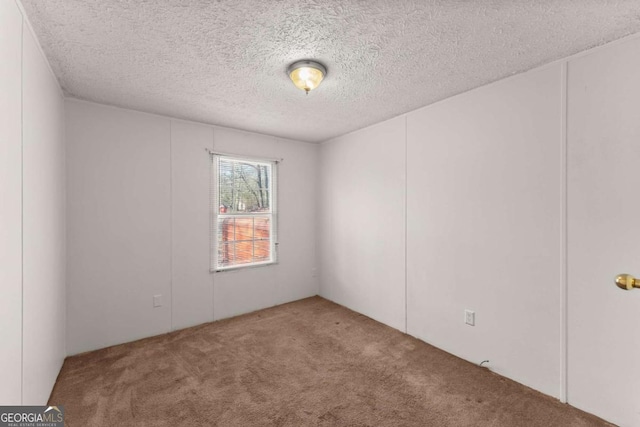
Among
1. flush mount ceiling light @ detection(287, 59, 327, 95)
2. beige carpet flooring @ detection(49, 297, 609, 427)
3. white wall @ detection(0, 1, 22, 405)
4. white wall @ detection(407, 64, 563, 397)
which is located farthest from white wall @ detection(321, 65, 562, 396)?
white wall @ detection(0, 1, 22, 405)

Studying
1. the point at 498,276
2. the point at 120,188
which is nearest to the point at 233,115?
the point at 120,188

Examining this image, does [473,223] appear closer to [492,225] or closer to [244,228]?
[492,225]

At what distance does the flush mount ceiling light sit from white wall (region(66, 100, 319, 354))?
1.80 m

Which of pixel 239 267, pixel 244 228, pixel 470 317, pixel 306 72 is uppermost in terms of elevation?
pixel 306 72

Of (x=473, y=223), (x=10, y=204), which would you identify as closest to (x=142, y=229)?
(x=10, y=204)

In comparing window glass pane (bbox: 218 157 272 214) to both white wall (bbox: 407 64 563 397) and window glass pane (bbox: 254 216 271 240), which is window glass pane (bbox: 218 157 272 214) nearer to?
window glass pane (bbox: 254 216 271 240)

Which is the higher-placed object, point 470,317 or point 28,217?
point 28,217

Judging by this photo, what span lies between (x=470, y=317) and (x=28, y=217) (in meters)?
3.28

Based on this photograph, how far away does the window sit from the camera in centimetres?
357

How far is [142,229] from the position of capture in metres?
3.01

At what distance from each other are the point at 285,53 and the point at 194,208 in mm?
2179

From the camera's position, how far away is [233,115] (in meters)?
3.12

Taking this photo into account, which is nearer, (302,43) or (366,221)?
(302,43)

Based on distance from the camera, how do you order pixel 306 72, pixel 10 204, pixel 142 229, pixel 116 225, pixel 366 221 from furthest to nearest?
pixel 366 221
pixel 142 229
pixel 116 225
pixel 306 72
pixel 10 204
